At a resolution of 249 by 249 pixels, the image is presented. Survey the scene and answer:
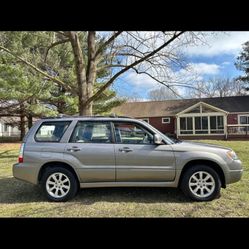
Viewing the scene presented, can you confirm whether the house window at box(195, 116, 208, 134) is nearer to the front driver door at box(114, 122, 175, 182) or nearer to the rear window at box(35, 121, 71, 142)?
the front driver door at box(114, 122, 175, 182)

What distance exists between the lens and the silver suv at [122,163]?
229 inches

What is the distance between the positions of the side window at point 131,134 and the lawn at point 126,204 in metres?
1.23

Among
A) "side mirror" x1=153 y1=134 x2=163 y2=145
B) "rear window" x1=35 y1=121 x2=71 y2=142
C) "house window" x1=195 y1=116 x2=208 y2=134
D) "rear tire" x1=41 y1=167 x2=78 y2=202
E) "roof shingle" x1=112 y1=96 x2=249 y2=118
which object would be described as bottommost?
"rear tire" x1=41 y1=167 x2=78 y2=202

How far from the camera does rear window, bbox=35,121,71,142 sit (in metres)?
6.20

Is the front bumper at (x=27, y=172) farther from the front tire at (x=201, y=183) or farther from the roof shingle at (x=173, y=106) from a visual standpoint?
the roof shingle at (x=173, y=106)

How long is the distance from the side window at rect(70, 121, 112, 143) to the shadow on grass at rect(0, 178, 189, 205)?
1255 mm

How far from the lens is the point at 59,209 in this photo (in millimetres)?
5453

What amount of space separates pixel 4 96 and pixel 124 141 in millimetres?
13763

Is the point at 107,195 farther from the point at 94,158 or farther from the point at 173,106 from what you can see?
the point at 173,106

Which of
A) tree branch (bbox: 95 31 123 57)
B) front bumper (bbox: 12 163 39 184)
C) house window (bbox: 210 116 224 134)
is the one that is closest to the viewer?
front bumper (bbox: 12 163 39 184)

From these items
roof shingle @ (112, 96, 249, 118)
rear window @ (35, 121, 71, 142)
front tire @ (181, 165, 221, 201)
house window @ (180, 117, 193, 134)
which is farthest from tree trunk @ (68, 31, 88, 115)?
roof shingle @ (112, 96, 249, 118)
